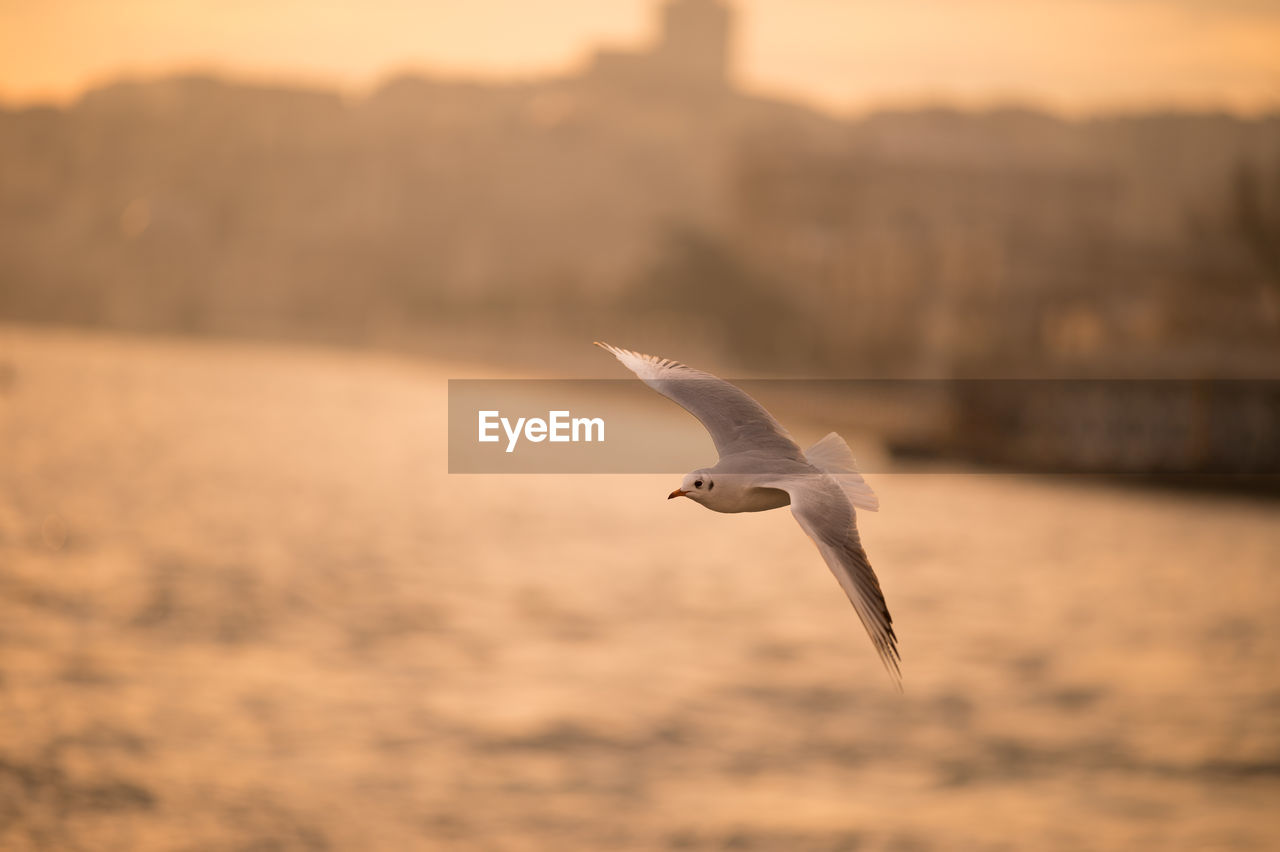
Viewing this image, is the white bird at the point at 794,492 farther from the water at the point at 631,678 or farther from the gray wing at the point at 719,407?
the water at the point at 631,678

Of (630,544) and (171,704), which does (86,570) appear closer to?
(171,704)

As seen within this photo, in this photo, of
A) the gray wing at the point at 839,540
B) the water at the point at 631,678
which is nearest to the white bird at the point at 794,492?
the gray wing at the point at 839,540

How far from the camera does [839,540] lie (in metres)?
2.32

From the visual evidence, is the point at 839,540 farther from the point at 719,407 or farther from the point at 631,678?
the point at 631,678

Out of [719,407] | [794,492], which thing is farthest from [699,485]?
[719,407]

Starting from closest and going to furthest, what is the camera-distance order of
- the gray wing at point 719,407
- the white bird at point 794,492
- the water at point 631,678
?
1. the white bird at point 794,492
2. the gray wing at point 719,407
3. the water at point 631,678

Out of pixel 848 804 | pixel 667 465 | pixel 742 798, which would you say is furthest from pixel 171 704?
pixel 667 465

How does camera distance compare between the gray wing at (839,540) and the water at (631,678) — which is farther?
the water at (631,678)

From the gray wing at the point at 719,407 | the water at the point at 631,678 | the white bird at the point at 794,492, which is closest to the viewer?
the white bird at the point at 794,492

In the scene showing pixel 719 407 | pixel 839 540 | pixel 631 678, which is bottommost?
pixel 631 678

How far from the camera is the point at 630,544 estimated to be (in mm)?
145500

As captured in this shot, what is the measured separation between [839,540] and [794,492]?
107 mm

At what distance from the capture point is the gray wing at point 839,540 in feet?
7.43

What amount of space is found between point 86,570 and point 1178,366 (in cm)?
8662
